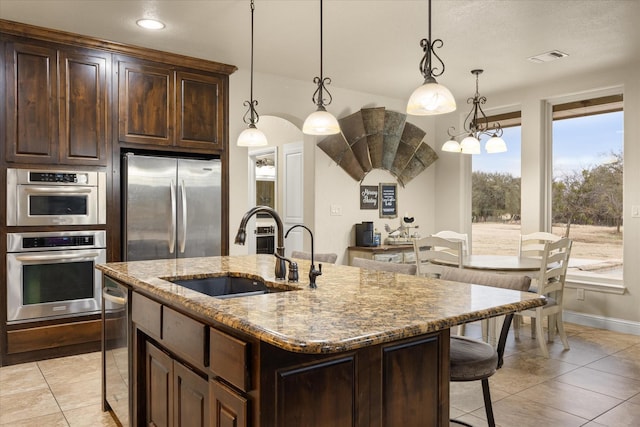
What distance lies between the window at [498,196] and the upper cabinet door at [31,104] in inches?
189

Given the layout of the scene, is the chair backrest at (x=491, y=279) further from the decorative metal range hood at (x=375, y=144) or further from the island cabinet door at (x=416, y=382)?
the decorative metal range hood at (x=375, y=144)

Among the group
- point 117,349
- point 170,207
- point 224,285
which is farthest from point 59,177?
point 224,285

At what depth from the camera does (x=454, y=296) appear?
5.96 ft

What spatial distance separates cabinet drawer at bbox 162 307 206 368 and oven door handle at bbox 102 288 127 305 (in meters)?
0.55

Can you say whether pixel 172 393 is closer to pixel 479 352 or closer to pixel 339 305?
pixel 339 305

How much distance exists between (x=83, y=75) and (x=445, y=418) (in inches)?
146

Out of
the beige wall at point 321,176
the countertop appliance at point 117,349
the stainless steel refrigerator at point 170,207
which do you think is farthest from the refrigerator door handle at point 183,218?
the countertop appliance at point 117,349

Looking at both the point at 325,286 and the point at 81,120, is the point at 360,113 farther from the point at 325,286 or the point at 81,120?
the point at 325,286

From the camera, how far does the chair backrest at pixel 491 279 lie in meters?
2.11

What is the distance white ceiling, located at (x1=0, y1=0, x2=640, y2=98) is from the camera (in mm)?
3293

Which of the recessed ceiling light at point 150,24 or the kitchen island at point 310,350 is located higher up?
the recessed ceiling light at point 150,24

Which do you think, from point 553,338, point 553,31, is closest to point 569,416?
point 553,338

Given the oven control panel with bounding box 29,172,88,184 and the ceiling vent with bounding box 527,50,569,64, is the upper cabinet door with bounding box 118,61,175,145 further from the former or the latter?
the ceiling vent with bounding box 527,50,569,64

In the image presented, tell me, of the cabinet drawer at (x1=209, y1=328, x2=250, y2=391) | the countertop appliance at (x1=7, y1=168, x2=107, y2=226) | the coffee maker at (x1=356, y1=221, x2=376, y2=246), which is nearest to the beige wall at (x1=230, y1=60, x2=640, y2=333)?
the coffee maker at (x1=356, y1=221, x2=376, y2=246)
